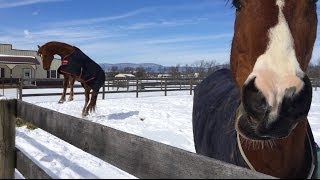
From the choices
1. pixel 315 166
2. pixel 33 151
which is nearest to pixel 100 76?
pixel 33 151

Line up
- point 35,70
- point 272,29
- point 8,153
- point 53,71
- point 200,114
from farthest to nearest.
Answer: point 53,71, point 35,70, point 200,114, point 8,153, point 272,29

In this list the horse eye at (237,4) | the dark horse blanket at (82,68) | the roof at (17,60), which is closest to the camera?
the horse eye at (237,4)

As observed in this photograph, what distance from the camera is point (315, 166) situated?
2793 mm

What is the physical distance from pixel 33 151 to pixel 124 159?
4.75 m

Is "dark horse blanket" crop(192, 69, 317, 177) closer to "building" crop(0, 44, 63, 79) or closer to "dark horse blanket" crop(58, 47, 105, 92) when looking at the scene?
"dark horse blanket" crop(58, 47, 105, 92)

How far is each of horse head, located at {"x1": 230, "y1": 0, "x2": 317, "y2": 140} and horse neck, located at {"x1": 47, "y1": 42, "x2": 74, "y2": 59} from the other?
1023cm

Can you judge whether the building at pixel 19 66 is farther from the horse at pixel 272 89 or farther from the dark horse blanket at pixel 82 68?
the horse at pixel 272 89

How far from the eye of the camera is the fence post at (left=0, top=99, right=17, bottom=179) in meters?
3.43

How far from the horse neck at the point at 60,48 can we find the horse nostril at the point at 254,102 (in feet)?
35.3

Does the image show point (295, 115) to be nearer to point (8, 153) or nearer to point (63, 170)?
point (8, 153)

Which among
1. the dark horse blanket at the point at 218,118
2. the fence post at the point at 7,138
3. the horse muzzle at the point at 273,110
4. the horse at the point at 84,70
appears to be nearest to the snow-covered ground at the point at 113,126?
the horse at the point at 84,70

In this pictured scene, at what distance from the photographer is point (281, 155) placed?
268cm

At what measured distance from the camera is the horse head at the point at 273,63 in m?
2.09

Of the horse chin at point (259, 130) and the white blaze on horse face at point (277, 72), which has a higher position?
the white blaze on horse face at point (277, 72)
